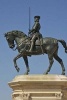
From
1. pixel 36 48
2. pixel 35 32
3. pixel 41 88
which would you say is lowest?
pixel 41 88

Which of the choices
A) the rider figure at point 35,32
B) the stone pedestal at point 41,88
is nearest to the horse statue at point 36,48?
the rider figure at point 35,32

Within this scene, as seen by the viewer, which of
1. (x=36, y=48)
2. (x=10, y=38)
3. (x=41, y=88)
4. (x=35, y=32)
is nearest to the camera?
(x=41, y=88)

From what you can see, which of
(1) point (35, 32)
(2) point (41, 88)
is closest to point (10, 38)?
(1) point (35, 32)

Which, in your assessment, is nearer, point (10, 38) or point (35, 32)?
point (35, 32)

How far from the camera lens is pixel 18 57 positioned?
23.8 meters

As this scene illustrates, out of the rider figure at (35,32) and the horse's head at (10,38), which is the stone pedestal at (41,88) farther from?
the horse's head at (10,38)

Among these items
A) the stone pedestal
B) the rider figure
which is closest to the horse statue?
the rider figure

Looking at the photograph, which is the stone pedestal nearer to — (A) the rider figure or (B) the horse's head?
(A) the rider figure

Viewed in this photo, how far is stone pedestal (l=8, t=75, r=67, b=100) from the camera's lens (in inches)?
878

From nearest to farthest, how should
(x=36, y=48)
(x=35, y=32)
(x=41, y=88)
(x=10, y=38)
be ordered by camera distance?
(x=41, y=88), (x=36, y=48), (x=35, y=32), (x=10, y=38)

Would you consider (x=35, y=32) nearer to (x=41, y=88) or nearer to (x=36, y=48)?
(x=36, y=48)

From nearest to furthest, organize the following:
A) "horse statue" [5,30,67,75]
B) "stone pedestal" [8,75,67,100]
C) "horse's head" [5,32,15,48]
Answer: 1. "stone pedestal" [8,75,67,100]
2. "horse statue" [5,30,67,75]
3. "horse's head" [5,32,15,48]

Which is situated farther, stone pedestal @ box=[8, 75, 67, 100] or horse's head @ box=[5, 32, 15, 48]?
horse's head @ box=[5, 32, 15, 48]

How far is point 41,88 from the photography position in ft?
73.8
